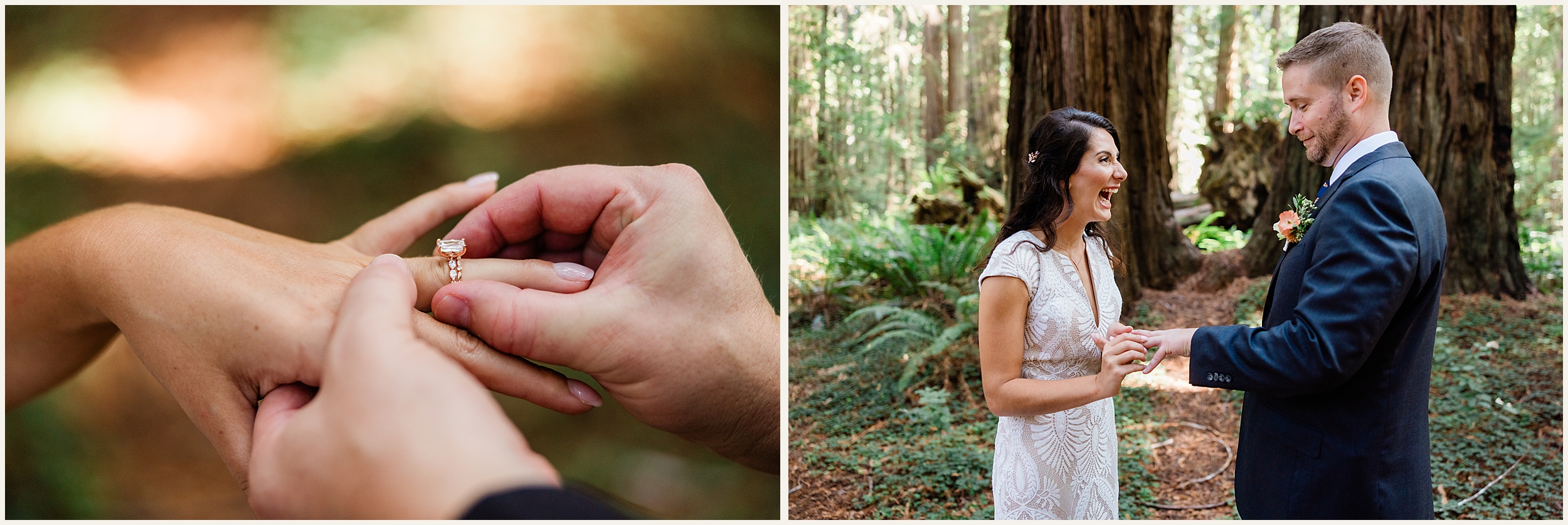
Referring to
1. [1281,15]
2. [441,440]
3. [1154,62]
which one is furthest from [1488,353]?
[1281,15]

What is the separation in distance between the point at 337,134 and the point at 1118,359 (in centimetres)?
158

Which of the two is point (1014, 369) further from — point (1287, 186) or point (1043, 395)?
point (1287, 186)

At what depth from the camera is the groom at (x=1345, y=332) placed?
3.79 feet

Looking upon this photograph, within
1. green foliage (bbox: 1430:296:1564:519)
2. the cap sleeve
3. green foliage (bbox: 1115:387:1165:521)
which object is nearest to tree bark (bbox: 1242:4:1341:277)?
green foliage (bbox: 1430:296:1564:519)

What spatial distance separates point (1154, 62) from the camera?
3412mm

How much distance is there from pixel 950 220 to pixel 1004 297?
4.39 metres

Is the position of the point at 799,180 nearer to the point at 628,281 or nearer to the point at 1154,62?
the point at 1154,62

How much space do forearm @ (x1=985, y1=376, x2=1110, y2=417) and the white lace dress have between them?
0.19 ft

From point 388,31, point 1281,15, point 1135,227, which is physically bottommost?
point 1135,227

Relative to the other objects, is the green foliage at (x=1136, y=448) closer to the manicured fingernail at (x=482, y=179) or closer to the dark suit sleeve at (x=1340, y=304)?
the dark suit sleeve at (x=1340, y=304)

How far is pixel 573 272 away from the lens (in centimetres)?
124

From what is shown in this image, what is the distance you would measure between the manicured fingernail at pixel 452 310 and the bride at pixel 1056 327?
87cm

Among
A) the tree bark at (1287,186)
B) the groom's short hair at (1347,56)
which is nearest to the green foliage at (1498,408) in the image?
the tree bark at (1287,186)

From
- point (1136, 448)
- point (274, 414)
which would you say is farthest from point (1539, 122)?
point (274, 414)
